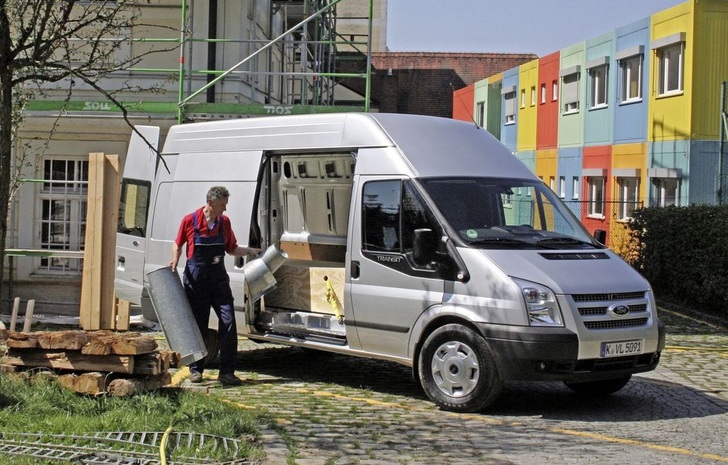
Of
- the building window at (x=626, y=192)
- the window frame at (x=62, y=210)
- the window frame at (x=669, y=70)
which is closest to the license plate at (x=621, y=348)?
the window frame at (x=62, y=210)

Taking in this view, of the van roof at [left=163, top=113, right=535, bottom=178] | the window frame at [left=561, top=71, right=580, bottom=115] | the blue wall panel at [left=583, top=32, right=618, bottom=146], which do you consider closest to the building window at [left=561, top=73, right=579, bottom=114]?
the window frame at [left=561, top=71, right=580, bottom=115]

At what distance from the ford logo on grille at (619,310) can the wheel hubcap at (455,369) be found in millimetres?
1178

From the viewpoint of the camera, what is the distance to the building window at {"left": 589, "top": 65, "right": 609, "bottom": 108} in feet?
114

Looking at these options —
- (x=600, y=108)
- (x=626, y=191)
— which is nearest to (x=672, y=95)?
(x=626, y=191)

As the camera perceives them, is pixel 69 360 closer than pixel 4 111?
No

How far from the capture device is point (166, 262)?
39.6ft

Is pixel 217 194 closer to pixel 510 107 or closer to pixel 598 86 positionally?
pixel 598 86

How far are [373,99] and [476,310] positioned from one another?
4559 centimetres

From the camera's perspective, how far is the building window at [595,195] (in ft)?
114

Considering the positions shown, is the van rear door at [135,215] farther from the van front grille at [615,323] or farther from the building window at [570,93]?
the building window at [570,93]

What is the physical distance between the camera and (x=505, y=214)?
1013 cm

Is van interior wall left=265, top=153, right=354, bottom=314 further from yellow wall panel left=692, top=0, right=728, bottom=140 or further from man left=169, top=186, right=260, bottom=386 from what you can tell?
yellow wall panel left=692, top=0, right=728, bottom=140

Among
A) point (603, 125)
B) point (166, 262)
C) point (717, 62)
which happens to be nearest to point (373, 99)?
point (603, 125)

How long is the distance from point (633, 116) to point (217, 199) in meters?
23.6
